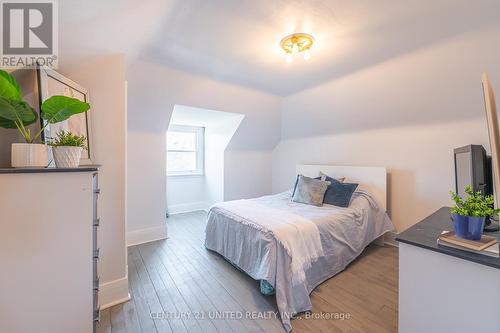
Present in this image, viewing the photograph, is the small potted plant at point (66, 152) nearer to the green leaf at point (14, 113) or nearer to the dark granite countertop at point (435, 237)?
the green leaf at point (14, 113)

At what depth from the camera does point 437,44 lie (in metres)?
1.94

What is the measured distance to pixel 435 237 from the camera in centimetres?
118

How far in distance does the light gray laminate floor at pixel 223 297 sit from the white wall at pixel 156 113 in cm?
64

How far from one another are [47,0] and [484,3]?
282 cm

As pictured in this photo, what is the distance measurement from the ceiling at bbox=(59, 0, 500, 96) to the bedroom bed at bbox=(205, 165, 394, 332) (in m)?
1.74

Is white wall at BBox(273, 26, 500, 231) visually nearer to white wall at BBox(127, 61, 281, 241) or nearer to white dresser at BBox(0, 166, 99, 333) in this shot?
white wall at BBox(127, 61, 281, 241)

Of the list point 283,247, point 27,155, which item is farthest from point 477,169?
point 27,155

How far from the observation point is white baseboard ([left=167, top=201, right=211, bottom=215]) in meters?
4.75

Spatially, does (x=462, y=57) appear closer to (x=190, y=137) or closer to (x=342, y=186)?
(x=342, y=186)

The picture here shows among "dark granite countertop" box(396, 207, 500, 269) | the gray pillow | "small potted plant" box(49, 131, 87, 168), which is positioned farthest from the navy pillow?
"small potted plant" box(49, 131, 87, 168)

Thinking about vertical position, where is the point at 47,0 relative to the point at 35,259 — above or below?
above

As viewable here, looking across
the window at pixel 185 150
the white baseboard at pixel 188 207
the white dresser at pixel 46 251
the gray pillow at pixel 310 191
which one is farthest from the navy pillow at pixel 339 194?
the window at pixel 185 150

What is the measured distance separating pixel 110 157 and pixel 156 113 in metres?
1.36

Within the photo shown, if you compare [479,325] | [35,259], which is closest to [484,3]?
[479,325]
